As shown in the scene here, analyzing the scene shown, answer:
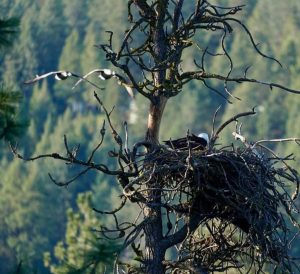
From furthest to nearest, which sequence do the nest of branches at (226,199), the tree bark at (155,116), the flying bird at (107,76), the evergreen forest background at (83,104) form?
1. the evergreen forest background at (83,104)
2. the tree bark at (155,116)
3. the nest of branches at (226,199)
4. the flying bird at (107,76)

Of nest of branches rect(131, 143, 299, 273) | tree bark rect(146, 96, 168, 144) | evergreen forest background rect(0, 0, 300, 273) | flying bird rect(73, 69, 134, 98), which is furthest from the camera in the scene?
evergreen forest background rect(0, 0, 300, 273)

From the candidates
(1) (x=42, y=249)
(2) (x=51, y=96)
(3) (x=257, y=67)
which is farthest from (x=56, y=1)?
(1) (x=42, y=249)

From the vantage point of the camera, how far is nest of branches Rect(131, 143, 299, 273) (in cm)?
823

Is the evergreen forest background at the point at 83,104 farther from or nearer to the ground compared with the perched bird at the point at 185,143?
farther from the ground

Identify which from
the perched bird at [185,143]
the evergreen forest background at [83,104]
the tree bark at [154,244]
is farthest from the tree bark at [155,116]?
the evergreen forest background at [83,104]

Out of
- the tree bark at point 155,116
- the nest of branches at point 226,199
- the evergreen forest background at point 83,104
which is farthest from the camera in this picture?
the evergreen forest background at point 83,104

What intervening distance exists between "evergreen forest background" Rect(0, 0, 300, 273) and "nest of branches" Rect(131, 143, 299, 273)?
31.4 m

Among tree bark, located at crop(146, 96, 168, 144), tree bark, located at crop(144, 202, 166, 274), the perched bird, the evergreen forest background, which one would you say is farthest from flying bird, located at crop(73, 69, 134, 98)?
the evergreen forest background

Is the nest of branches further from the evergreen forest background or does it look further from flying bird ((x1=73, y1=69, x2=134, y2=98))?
the evergreen forest background

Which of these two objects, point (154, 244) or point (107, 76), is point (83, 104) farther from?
point (107, 76)

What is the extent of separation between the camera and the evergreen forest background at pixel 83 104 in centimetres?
5728

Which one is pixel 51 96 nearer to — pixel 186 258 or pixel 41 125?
pixel 41 125

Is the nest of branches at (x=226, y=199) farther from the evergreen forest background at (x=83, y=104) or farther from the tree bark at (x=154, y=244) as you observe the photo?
the evergreen forest background at (x=83, y=104)

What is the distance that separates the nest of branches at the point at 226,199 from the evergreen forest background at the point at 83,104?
31443 mm
